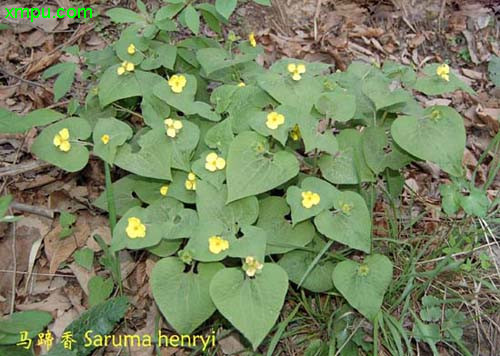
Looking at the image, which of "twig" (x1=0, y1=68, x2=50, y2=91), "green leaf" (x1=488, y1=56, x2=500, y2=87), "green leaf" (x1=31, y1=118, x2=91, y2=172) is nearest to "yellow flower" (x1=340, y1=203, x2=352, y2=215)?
"green leaf" (x1=31, y1=118, x2=91, y2=172)

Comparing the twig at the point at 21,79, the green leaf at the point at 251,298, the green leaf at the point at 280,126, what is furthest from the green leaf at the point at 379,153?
the twig at the point at 21,79

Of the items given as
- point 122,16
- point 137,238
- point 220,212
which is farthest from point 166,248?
point 122,16

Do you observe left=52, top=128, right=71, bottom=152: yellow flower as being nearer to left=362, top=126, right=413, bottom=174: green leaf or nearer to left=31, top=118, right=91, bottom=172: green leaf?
left=31, top=118, right=91, bottom=172: green leaf

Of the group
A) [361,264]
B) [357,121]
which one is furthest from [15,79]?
[361,264]

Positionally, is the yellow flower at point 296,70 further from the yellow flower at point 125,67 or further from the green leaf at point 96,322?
the green leaf at point 96,322

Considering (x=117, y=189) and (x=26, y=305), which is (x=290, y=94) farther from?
(x=26, y=305)

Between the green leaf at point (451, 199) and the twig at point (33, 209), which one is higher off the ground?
the green leaf at point (451, 199)
